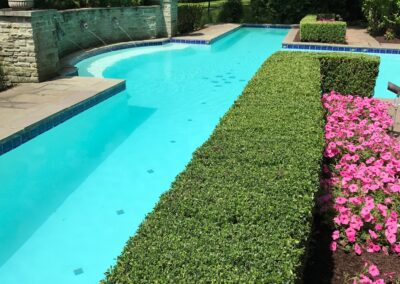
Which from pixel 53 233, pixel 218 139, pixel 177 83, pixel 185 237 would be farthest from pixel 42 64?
pixel 185 237

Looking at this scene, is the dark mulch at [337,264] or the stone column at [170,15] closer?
the dark mulch at [337,264]

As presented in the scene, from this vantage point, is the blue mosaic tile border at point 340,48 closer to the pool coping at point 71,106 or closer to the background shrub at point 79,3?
the pool coping at point 71,106

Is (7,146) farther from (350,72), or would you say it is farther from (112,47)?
(112,47)

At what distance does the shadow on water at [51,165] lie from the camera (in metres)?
5.44

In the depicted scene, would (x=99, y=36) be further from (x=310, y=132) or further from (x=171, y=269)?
(x=171, y=269)

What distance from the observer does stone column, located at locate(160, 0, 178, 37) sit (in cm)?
1892

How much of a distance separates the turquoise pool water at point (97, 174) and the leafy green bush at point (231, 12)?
1592 cm

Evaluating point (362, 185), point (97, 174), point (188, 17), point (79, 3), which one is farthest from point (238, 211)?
point (188, 17)

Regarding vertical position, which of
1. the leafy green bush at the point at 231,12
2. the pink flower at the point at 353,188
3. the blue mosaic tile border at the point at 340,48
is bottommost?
the pink flower at the point at 353,188

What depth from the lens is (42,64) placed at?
34.2ft

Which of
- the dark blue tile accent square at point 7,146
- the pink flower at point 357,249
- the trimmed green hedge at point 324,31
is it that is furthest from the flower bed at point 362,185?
the trimmed green hedge at point 324,31

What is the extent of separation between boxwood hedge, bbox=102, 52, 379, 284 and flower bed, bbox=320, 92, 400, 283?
0.80 metres

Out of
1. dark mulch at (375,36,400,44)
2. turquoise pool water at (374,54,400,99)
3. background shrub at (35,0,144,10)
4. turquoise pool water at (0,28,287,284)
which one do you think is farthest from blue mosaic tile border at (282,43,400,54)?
background shrub at (35,0,144,10)

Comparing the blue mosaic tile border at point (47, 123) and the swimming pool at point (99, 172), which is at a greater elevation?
the blue mosaic tile border at point (47, 123)
